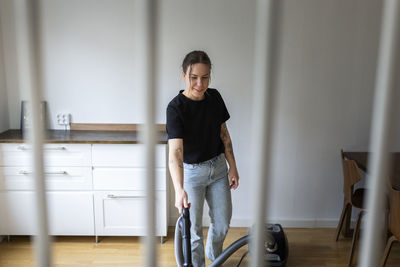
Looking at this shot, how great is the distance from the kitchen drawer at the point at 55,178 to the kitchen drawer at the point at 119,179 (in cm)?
7

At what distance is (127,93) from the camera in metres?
3.24

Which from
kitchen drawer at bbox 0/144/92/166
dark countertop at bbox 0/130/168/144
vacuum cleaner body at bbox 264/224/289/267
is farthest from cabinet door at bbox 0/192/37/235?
vacuum cleaner body at bbox 264/224/289/267

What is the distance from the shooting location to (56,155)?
289 centimetres

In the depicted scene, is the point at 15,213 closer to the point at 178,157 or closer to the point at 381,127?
the point at 178,157

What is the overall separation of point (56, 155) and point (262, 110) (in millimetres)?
2762

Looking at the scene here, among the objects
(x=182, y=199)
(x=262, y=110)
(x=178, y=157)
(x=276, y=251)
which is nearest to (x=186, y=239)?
(x=182, y=199)

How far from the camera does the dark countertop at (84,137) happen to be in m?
2.84

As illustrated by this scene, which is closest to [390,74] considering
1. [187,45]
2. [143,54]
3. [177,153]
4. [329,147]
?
[143,54]

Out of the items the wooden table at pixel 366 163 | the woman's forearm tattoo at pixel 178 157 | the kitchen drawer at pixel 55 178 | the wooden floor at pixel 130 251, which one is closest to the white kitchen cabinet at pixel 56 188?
the kitchen drawer at pixel 55 178

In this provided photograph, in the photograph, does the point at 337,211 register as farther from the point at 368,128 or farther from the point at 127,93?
the point at 127,93

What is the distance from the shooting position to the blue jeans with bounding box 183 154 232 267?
7.36 feet

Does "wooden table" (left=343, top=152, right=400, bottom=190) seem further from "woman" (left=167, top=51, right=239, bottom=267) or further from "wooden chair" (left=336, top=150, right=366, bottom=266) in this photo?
"woman" (left=167, top=51, right=239, bottom=267)

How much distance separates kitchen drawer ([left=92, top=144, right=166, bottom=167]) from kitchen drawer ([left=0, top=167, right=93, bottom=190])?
132mm

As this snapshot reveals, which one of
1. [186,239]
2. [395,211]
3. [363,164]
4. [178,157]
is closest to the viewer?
[186,239]
